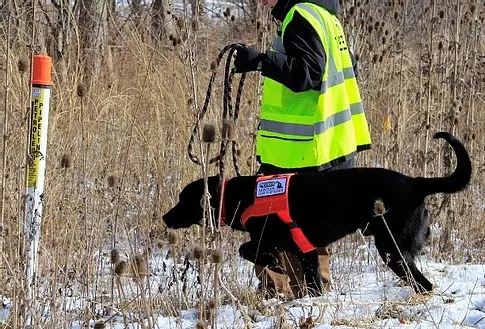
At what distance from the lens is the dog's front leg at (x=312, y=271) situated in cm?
388

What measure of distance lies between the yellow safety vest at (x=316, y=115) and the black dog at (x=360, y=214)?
0.45 ft

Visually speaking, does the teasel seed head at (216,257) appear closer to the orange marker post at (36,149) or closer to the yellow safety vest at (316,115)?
the orange marker post at (36,149)

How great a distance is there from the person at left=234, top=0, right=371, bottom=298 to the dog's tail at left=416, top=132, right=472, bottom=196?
0.43 m

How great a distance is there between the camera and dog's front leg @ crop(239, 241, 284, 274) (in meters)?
3.81

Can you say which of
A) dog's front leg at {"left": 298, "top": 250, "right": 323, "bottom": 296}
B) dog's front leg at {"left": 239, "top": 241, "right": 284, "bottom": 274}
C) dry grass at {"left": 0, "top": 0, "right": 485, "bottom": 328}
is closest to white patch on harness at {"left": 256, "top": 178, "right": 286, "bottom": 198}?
dog's front leg at {"left": 239, "top": 241, "right": 284, "bottom": 274}

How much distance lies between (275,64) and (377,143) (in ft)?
8.68

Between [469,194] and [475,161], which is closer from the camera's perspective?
[469,194]

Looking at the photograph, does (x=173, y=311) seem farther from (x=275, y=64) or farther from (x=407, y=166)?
(x=407, y=166)

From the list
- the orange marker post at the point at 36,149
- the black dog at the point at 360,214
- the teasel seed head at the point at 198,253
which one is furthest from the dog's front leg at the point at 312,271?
the teasel seed head at the point at 198,253

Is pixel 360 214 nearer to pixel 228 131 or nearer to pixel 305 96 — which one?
pixel 305 96

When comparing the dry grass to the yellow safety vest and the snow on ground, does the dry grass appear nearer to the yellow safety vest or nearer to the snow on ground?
the snow on ground

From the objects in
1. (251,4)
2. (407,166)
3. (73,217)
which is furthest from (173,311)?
(251,4)

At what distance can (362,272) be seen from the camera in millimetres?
4586

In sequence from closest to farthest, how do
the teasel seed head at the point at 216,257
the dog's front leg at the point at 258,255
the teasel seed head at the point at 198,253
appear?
the teasel seed head at the point at 216,257, the teasel seed head at the point at 198,253, the dog's front leg at the point at 258,255
